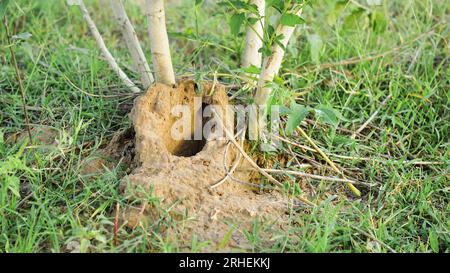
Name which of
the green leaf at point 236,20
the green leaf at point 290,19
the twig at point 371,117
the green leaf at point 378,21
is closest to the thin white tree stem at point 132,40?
the green leaf at point 236,20

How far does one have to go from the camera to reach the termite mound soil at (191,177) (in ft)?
7.25

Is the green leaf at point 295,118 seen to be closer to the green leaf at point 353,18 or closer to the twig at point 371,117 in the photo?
the twig at point 371,117

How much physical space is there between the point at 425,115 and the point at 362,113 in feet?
1.01

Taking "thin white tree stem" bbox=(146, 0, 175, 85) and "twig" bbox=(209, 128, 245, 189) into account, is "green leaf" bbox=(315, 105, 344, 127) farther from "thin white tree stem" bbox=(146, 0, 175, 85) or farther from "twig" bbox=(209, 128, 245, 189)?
"thin white tree stem" bbox=(146, 0, 175, 85)

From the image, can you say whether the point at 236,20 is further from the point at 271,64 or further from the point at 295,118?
the point at 295,118

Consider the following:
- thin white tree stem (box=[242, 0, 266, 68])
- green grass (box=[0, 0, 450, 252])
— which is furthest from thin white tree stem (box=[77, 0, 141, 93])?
thin white tree stem (box=[242, 0, 266, 68])

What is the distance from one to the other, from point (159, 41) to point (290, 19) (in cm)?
54

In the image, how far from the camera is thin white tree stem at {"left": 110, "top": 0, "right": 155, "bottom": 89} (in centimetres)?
258

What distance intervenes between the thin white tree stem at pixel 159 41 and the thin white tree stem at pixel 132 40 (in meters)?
0.09

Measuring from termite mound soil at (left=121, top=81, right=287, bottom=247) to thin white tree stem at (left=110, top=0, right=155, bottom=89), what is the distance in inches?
6.4

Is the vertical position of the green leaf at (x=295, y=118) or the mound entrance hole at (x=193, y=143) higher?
the green leaf at (x=295, y=118)

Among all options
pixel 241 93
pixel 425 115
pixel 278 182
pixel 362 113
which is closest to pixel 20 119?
pixel 241 93

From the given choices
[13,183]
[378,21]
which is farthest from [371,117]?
[13,183]
